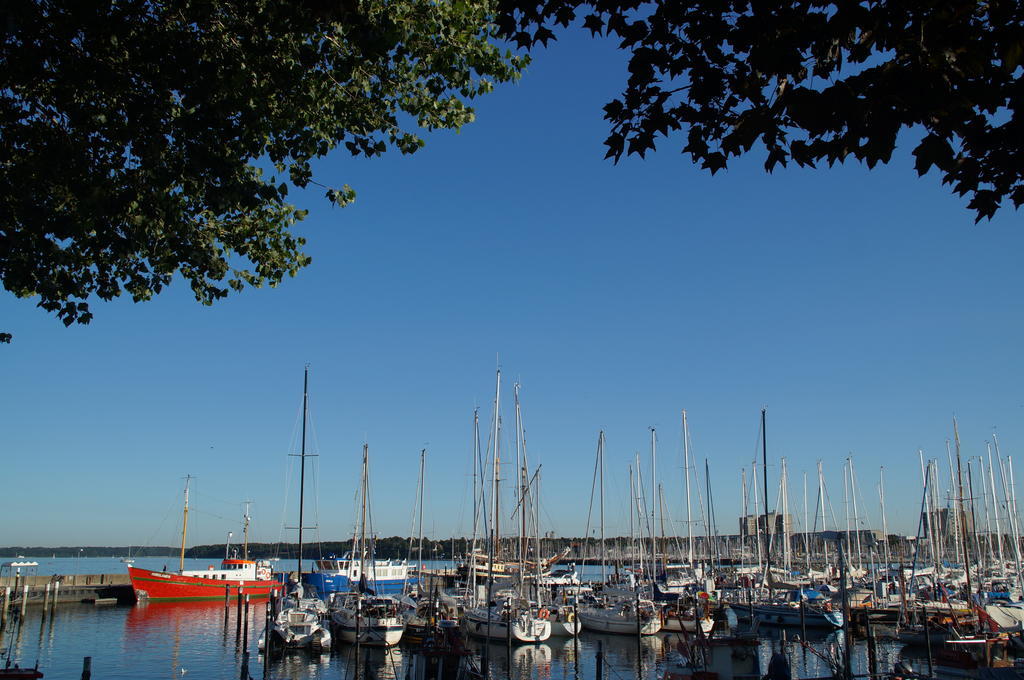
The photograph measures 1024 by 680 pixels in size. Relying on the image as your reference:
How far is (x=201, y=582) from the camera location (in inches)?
2638

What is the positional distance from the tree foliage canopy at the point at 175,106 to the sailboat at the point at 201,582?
56018 mm

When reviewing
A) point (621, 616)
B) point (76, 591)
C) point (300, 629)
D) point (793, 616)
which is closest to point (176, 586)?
point (76, 591)

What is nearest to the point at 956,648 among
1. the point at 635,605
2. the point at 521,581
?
the point at 635,605

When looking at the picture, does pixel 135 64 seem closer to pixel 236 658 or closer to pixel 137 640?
pixel 236 658

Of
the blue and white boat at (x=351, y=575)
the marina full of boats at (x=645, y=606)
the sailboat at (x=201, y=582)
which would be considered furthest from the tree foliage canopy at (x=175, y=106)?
the sailboat at (x=201, y=582)

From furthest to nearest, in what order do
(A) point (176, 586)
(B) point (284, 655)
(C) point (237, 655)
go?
(A) point (176, 586) < (B) point (284, 655) < (C) point (237, 655)

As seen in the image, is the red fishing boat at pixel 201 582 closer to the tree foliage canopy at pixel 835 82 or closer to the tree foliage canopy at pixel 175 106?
the tree foliage canopy at pixel 175 106

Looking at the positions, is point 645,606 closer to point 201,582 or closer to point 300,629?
point 300,629

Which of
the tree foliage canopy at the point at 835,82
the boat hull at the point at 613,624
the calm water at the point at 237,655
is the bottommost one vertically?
the calm water at the point at 237,655

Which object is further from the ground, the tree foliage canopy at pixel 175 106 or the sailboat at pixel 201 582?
the tree foliage canopy at pixel 175 106

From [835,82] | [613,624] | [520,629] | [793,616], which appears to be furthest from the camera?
[793,616]

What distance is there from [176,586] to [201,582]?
2.00 meters

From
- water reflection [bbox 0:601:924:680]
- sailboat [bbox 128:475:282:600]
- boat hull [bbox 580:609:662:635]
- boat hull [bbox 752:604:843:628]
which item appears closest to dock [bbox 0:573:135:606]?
sailboat [bbox 128:475:282:600]

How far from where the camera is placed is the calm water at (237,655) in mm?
33875
